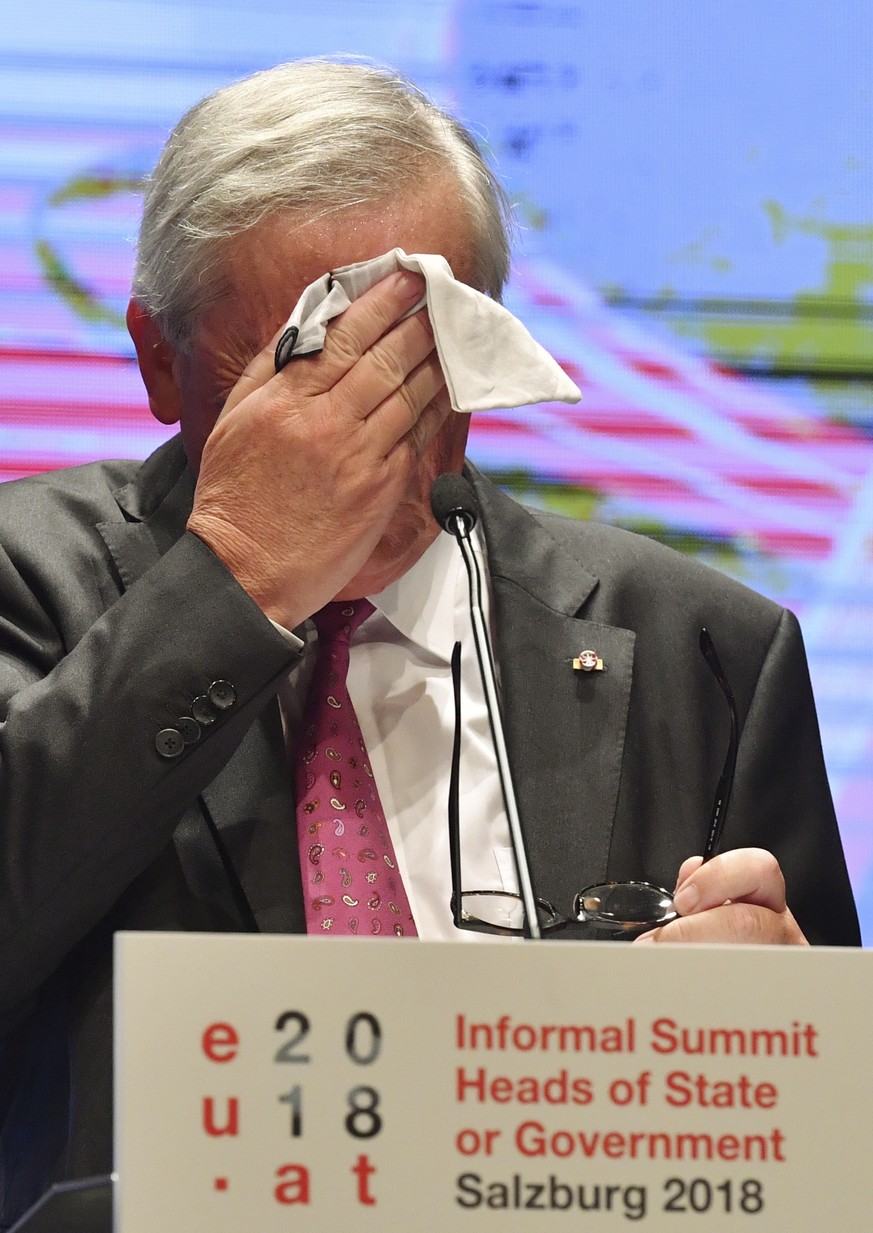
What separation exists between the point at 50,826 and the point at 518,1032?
2.00ft

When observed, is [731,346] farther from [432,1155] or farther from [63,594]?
[432,1155]

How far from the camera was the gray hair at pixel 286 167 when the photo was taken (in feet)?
5.22

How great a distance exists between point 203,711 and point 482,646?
0.84 ft

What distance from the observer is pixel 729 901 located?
1237 millimetres

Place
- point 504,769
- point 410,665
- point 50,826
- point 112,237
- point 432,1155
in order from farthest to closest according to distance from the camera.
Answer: point 112,237
point 410,665
point 50,826
point 504,769
point 432,1155

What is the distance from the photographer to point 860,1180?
0.79 meters

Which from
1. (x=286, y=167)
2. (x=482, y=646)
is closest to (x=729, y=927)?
(x=482, y=646)

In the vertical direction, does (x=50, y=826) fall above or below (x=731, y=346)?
below

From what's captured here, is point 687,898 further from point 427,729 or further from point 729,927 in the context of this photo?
point 427,729

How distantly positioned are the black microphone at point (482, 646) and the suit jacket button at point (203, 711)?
0.77 ft

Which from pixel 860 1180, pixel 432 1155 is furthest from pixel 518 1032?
pixel 860 1180

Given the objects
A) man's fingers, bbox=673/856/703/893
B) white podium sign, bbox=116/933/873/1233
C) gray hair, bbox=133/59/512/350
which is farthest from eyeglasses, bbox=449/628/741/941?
gray hair, bbox=133/59/512/350

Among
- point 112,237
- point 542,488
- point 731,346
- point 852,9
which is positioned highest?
point 852,9

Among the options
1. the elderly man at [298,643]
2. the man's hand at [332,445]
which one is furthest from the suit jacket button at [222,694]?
the man's hand at [332,445]
